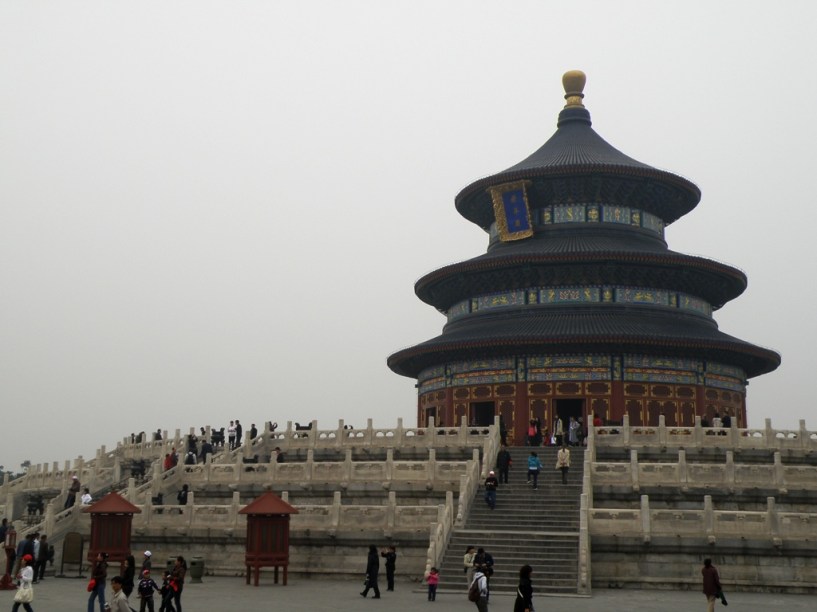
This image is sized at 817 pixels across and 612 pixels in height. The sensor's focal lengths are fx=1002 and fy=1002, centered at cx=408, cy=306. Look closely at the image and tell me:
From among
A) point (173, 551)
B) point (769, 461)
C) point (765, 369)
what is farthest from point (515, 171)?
point (173, 551)

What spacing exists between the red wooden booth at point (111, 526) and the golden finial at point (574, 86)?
38.9 m

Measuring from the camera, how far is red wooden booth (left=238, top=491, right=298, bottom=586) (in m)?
25.2

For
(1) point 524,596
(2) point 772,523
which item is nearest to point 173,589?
(1) point 524,596

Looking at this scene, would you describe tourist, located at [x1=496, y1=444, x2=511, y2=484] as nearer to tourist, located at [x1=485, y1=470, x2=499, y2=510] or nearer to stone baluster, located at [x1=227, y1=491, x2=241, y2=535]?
tourist, located at [x1=485, y1=470, x2=499, y2=510]

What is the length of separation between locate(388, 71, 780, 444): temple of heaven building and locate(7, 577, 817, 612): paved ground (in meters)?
19.1

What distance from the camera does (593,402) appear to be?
4431 cm

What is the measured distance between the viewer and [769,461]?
3061 centimetres

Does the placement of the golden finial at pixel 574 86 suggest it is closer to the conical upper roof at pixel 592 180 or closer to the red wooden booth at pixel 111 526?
the conical upper roof at pixel 592 180

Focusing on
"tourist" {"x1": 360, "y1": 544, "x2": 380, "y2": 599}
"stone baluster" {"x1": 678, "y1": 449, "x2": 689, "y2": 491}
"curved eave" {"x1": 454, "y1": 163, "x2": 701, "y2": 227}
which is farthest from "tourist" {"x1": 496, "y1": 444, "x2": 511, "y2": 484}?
"curved eave" {"x1": 454, "y1": 163, "x2": 701, "y2": 227}

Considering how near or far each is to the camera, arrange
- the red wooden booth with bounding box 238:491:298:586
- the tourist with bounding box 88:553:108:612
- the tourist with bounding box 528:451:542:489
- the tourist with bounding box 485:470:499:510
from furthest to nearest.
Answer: the tourist with bounding box 528:451:542:489
the tourist with bounding box 485:470:499:510
the red wooden booth with bounding box 238:491:298:586
the tourist with bounding box 88:553:108:612

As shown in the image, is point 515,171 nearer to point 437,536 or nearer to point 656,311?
point 656,311

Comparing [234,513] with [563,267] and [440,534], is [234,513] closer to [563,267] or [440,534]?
[440,534]

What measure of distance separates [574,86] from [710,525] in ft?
124

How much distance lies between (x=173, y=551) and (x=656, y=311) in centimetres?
2685
